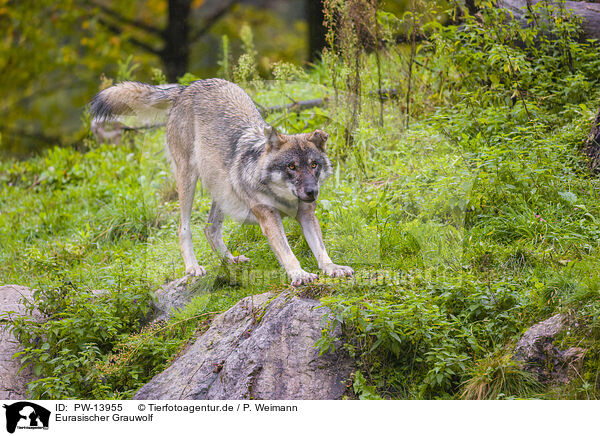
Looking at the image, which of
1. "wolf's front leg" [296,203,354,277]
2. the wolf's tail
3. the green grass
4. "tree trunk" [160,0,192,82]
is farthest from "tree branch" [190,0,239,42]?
"wolf's front leg" [296,203,354,277]

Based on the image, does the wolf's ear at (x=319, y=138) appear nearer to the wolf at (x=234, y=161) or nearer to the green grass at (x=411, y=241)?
the wolf at (x=234, y=161)

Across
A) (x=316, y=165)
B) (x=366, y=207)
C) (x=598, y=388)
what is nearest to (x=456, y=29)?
(x=366, y=207)

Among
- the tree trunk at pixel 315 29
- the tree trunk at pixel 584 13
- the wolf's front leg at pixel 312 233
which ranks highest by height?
the tree trunk at pixel 315 29

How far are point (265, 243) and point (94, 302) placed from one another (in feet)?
5.76

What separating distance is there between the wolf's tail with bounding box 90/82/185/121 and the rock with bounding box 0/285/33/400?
225 centimetres

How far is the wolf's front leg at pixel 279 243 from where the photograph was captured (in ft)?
14.6

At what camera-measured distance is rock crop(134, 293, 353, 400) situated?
3.58 m

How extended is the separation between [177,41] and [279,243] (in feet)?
24.5

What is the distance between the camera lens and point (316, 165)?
4887 mm

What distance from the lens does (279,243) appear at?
483cm

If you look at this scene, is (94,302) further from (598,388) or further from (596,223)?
(596,223)

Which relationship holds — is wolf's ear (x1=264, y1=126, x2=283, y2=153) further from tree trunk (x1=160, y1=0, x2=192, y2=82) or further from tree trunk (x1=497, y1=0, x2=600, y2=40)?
tree trunk (x1=160, y1=0, x2=192, y2=82)
